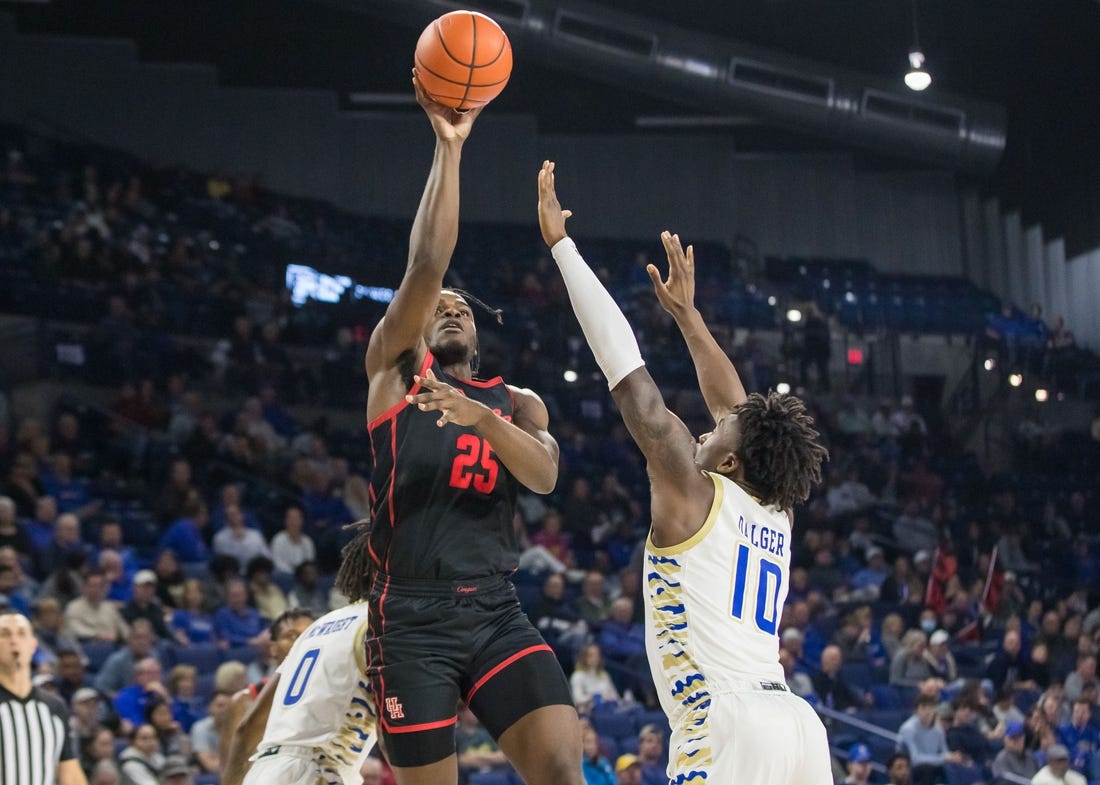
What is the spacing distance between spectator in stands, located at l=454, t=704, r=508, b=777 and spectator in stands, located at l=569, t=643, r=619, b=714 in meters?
1.20

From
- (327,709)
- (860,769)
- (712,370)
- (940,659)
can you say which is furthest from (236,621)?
(940,659)

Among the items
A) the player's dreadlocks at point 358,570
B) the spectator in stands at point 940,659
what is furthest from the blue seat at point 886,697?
the player's dreadlocks at point 358,570

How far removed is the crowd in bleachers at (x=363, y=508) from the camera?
402 inches

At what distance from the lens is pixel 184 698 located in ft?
30.6

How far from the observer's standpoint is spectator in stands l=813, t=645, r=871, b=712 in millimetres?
12516

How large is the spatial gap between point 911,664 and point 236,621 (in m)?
6.36

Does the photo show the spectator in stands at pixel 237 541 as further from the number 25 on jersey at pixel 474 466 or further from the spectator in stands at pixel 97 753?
the number 25 on jersey at pixel 474 466

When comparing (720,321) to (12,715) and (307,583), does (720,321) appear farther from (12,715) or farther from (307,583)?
(12,715)

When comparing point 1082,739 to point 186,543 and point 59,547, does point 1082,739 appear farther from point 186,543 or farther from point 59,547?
point 59,547

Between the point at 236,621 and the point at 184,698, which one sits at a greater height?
the point at 236,621

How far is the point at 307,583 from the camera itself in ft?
37.6

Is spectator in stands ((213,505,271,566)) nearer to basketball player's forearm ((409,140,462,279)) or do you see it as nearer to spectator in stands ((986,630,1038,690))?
spectator in stands ((986,630,1038,690))

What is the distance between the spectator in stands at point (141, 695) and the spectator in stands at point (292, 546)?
9.82ft

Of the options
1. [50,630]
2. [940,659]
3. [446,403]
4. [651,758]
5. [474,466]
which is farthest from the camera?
[940,659]
